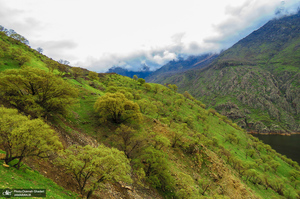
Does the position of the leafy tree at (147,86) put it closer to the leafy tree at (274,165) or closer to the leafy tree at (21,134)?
the leafy tree at (274,165)

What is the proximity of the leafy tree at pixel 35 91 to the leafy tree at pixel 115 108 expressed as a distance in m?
10.6

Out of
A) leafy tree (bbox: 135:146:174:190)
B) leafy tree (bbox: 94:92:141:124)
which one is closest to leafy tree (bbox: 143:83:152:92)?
leafy tree (bbox: 94:92:141:124)

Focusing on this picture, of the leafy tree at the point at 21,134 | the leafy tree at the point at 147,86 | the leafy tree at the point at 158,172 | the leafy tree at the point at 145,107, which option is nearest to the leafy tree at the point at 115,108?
the leafy tree at the point at 158,172

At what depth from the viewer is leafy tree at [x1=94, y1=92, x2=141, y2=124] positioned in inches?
1674

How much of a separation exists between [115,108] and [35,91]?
21247 millimetres

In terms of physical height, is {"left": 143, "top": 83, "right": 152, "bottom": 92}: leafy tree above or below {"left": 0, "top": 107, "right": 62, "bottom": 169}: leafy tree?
above

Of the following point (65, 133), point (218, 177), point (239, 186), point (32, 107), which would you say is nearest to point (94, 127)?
point (65, 133)

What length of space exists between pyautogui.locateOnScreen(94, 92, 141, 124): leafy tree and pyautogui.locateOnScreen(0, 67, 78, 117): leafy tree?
10.6 meters

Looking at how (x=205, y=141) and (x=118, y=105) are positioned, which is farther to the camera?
(x=205, y=141)

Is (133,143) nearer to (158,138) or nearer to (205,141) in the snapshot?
(158,138)

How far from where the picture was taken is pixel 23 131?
608 inches

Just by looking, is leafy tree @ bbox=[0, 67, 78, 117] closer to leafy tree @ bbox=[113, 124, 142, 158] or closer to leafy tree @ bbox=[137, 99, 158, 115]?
leafy tree @ bbox=[113, 124, 142, 158]

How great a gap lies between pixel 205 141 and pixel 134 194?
5286 cm

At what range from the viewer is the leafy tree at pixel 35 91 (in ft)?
93.2
